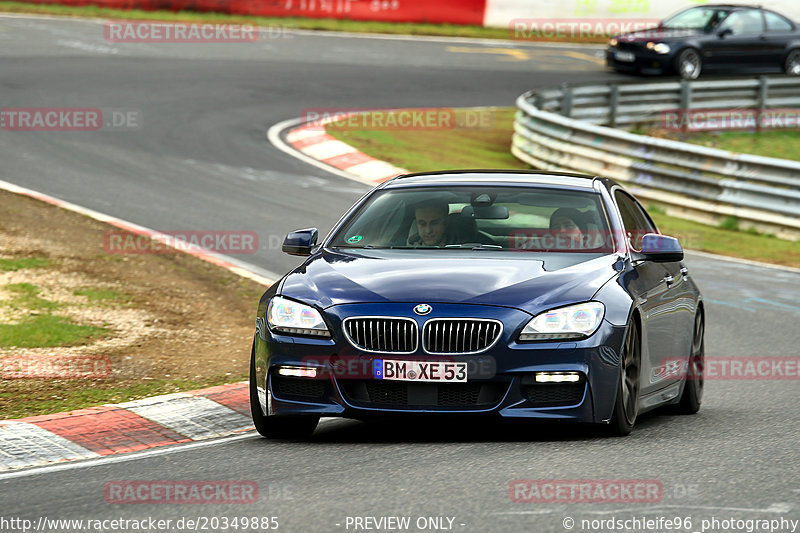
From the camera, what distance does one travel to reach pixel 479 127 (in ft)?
83.5

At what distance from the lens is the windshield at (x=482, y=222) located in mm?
7875

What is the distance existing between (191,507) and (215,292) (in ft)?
22.1

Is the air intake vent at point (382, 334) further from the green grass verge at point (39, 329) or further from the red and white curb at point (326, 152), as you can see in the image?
the red and white curb at point (326, 152)

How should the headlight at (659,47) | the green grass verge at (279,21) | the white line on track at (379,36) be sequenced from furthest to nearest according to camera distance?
the green grass verge at (279,21)
the white line on track at (379,36)
the headlight at (659,47)

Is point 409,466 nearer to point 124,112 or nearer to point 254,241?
point 254,241

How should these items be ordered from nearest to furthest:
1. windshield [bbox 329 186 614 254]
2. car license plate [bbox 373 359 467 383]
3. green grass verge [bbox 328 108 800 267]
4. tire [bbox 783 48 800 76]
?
car license plate [bbox 373 359 467 383] → windshield [bbox 329 186 614 254] → green grass verge [bbox 328 108 800 267] → tire [bbox 783 48 800 76]

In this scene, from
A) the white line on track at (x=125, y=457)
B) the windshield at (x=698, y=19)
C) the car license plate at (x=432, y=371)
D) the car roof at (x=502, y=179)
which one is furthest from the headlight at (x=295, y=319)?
the windshield at (x=698, y=19)

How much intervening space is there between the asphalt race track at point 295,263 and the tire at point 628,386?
0.11 metres

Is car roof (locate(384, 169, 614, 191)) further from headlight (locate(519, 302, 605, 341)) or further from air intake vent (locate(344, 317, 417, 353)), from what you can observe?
air intake vent (locate(344, 317, 417, 353))

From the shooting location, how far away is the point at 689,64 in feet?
97.3

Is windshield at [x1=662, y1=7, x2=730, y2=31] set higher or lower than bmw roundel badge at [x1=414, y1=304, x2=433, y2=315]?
lower

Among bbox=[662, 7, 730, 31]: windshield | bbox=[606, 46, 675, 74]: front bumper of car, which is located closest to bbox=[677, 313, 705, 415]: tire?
bbox=[606, 46, 675, 74]: front bumper of car

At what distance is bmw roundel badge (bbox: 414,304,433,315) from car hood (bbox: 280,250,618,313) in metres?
0.04

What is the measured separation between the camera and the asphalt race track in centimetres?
562
